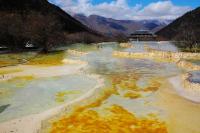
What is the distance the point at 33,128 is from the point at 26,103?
448 cm

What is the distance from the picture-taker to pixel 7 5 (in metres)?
78.3

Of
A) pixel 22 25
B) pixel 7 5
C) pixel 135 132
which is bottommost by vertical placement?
pixel 135 132

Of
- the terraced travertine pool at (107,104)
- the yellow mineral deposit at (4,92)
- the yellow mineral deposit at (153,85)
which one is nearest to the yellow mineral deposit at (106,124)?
the terraced travertine pool at (107,104)

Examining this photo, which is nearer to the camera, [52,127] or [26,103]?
[52,127]

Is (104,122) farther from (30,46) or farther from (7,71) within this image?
(30,46)

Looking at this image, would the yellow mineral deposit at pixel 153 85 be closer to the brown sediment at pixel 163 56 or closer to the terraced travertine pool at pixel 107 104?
the terraced travertine pool at pixel 107 104

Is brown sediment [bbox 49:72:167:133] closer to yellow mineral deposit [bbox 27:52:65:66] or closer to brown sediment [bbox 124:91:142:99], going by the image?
brown sediment [bbox 124:91:142:99]

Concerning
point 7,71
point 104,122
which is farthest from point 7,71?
point 104,122

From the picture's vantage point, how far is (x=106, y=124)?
44.6 ft

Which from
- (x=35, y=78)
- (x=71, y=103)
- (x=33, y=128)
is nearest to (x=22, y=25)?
(x=35, y=78)

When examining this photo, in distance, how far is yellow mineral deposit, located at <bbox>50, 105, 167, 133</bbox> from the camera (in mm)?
12859

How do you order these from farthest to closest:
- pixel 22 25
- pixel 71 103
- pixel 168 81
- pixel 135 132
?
pixel 22 25
pixel 168 81
pixel 71 103
pixel 135 132

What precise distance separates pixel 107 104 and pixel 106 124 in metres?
3.45

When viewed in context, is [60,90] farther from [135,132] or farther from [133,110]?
[135,132]
